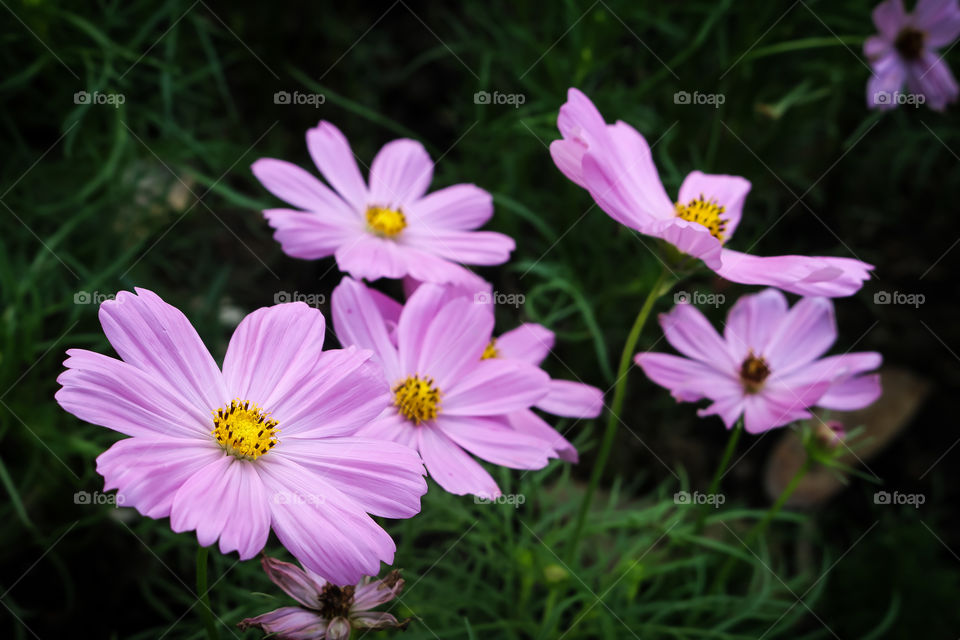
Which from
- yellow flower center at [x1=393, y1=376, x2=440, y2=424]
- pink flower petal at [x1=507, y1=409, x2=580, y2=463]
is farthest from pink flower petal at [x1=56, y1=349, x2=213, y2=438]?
pink flower petal at [x1=507, y1=409, x2=580, y2=463]

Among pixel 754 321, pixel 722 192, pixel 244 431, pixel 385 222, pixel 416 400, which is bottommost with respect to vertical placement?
pixel 244 431

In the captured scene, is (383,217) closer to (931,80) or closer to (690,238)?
(690,238)

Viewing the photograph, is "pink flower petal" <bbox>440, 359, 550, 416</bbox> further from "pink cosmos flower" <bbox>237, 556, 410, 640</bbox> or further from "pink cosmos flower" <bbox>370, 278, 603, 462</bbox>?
"pink cosmos flower" <bbox>237, 556, 410, 640</bbox>

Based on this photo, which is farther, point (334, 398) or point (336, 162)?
point (336, 162)

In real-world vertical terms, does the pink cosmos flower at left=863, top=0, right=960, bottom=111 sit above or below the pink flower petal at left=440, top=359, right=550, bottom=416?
above

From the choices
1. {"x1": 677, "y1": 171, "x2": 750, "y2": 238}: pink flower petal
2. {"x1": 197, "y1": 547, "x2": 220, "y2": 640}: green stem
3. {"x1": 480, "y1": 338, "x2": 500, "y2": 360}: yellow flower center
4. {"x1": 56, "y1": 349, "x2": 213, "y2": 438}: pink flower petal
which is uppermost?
{"x1": 677, "y1": 171, "x2": 750, "y2": 238}: pink flower petal

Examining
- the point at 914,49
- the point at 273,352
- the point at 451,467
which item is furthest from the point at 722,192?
the point at 914,49

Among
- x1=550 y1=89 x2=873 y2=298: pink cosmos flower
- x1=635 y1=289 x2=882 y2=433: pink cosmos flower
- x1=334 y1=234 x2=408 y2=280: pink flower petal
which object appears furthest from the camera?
x1=635 y1=289 x2=882 y2=433: pink cosmos flower
